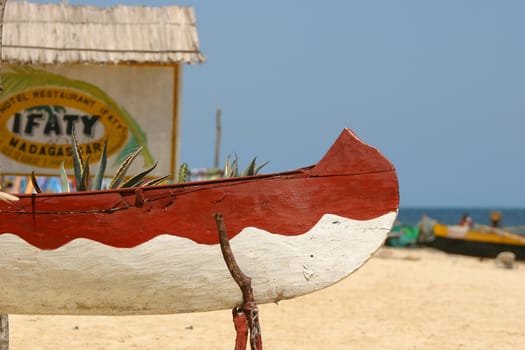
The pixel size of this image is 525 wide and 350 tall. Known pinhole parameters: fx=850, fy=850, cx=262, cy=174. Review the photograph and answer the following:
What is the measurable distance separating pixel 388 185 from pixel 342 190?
31 centimetres

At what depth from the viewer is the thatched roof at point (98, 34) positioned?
11336mm

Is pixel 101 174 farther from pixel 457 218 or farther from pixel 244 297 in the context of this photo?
pixel 457 218

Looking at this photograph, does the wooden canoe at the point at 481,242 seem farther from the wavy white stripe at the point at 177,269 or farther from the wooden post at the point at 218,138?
the wavy white stripe at the point at 177,269

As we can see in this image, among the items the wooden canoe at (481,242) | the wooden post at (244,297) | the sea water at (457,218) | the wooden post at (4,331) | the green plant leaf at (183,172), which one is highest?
the green plant leaf at (183,172)

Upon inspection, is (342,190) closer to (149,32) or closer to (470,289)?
(149,32)

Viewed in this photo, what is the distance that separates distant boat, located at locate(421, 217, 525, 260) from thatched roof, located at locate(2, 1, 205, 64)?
1715 centimetres

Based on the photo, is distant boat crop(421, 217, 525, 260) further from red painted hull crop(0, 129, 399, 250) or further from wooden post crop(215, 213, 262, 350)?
wooden post crop(215, 213, 262, 350)

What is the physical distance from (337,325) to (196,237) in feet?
18.1

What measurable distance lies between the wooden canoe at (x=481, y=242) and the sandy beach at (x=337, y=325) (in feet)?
38.5

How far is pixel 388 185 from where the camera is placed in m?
5.63

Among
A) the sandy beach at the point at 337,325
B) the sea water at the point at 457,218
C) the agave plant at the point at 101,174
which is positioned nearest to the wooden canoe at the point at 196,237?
the agave plant at the point at 101,174

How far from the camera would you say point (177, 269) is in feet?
18.1

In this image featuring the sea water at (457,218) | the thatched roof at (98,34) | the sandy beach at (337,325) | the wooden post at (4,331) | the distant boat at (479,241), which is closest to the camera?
the wooden post at (4,331)

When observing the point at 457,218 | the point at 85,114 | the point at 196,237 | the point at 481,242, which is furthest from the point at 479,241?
the point at 457,218
